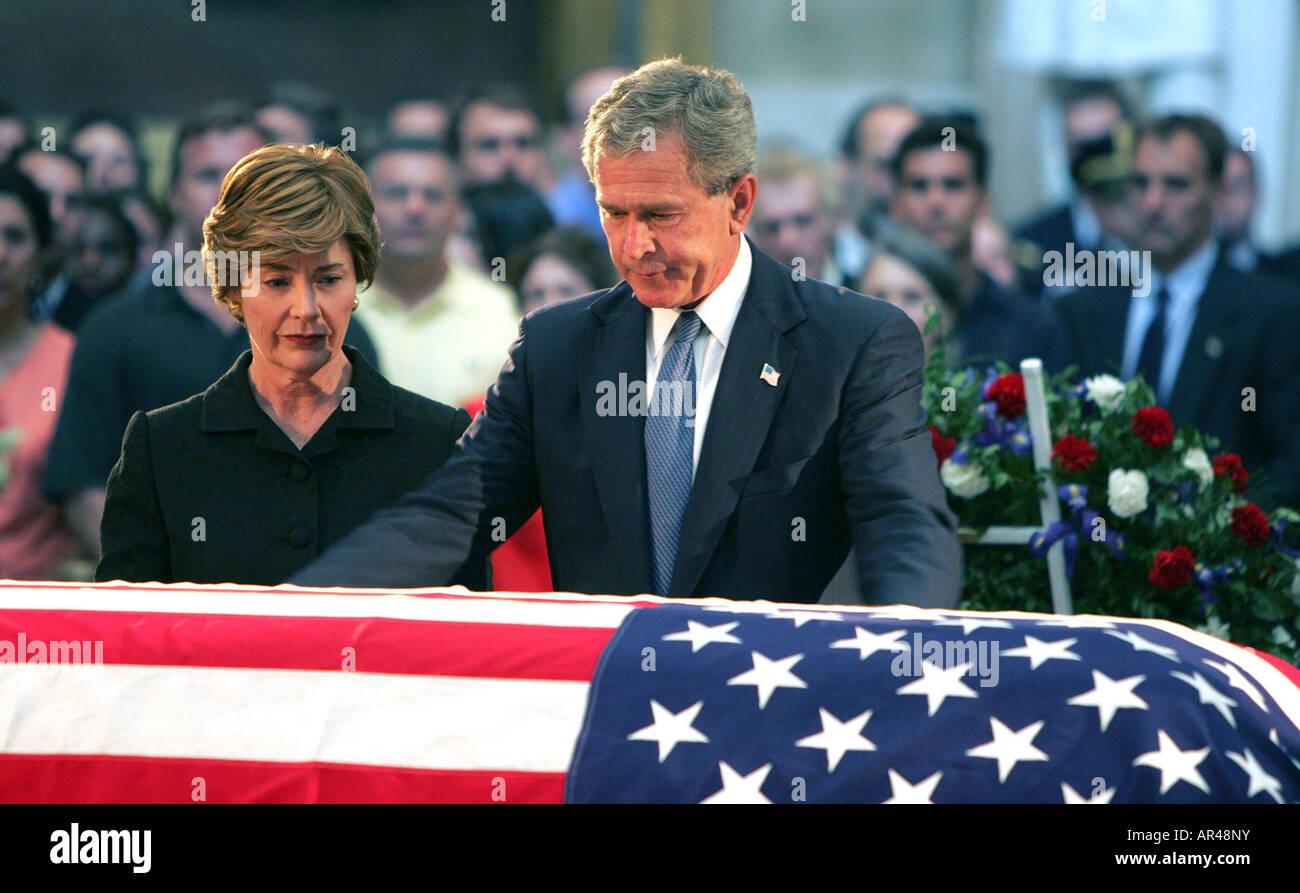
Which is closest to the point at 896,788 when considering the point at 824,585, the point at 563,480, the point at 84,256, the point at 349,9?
the point at 824,585

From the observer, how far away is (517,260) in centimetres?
587

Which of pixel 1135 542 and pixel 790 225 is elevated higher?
pixel 790 225

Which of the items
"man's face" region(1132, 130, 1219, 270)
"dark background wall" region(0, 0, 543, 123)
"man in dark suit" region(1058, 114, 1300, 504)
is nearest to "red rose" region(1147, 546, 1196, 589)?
"man in dark suit" region(1058, 114, 1300, 504)

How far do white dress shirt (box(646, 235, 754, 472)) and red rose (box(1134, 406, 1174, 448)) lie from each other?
1.07m

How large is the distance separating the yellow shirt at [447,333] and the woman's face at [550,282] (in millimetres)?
84

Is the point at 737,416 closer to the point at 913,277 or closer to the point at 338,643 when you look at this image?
the point at 338,643

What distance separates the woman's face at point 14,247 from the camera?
17.8 ft

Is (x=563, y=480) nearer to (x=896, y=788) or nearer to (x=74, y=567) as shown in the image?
(x=896, y=788)

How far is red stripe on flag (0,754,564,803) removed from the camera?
7.52ft

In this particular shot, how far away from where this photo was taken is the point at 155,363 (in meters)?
4.93

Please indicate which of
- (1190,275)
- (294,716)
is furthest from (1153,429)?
(1190,275)

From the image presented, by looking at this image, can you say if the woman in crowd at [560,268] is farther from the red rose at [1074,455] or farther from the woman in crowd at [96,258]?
the red rose at [1074,455]

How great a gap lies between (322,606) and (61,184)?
13.4 feet

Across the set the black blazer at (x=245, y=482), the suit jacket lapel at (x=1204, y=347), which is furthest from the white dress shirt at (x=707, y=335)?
the suit jacket lapel at (x=1204, y=347)
